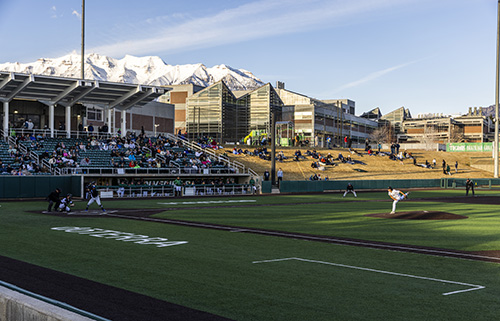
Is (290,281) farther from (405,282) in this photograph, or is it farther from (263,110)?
(263,110)

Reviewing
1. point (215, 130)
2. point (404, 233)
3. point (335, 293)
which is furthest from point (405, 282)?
point (215, 130)

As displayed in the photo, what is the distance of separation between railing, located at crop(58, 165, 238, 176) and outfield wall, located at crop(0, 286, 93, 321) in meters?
36.5

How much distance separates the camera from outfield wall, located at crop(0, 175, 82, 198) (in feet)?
124

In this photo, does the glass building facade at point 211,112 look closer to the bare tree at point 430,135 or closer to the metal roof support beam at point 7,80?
the metal roof support beam at point 7,80

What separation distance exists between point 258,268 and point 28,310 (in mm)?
6375

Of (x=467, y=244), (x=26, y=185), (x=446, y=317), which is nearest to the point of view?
(x=446, y=317)

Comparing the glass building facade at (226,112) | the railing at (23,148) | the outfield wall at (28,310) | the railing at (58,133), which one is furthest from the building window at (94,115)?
the outfield wall at (28,310)

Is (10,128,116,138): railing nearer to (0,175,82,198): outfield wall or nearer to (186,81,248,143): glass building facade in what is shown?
(0,175,82,198): outfield wall

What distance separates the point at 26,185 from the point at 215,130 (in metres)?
65.2

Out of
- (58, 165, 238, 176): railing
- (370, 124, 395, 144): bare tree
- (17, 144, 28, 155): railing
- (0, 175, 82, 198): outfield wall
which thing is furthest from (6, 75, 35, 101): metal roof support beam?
(370, 124, 395, 144): bare tree

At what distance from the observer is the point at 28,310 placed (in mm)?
6867

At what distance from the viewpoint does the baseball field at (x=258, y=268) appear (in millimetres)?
8680

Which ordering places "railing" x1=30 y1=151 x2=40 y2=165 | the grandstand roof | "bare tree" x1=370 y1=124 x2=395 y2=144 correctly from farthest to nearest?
"bare tree" x1=370 y1=124 x2=395 y2=144 → the grandstand roof → "railing" x1=30 y1=151 x2=40 y2=165

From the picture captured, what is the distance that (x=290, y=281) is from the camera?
1090cm
